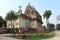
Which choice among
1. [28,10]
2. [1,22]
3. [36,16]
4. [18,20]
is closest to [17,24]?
[18,20]

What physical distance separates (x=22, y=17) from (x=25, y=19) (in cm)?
97

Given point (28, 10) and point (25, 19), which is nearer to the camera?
point (25, 19)

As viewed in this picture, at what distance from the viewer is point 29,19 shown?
55406 mm

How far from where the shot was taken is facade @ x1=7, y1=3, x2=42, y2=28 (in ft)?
156

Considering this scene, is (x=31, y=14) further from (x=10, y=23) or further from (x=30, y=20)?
A: (x=10, y=23)

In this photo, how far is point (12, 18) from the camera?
1737 inches

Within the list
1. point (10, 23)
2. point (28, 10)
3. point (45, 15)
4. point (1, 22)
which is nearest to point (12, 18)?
point (10, 23)

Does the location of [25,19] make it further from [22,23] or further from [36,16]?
[36,16]

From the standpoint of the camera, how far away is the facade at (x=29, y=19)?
47.5m

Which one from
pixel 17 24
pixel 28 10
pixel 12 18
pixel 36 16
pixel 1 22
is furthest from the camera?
pixel 28 10

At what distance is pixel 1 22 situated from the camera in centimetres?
5347

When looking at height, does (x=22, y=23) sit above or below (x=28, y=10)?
below

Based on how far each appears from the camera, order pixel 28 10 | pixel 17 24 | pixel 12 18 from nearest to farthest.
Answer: pixel 12 18 → pixel 17 24 → pixel 28 10

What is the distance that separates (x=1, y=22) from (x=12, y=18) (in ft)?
33.6
